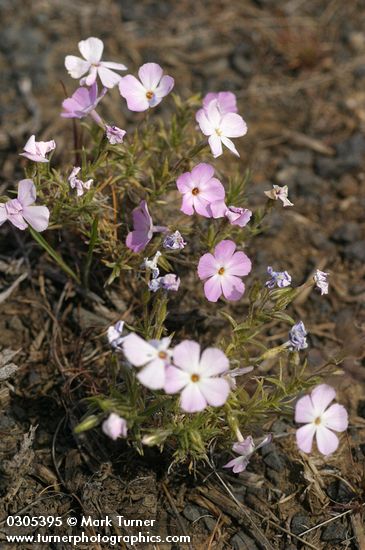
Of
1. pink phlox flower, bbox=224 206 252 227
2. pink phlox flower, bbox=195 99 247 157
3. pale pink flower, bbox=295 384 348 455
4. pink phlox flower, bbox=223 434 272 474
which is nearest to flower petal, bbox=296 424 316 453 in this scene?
pale pink flower, bbox=295 384 348 455

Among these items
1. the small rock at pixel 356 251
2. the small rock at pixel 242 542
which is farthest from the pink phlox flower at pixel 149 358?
the small rock at pixel 356 251

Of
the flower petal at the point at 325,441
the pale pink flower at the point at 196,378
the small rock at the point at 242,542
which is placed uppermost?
the pale pink flower at the point at 196,378

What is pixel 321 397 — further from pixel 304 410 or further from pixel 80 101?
pixel 80 101

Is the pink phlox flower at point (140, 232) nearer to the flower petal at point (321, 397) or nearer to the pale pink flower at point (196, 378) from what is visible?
the pale pink flower at point (196, 378)

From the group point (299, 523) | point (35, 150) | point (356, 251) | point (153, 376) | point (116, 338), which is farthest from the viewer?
point (356, 251)

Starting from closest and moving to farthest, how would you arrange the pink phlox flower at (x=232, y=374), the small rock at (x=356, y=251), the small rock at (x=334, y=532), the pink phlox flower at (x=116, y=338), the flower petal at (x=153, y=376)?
1. the flower petal at (x=153, y=376)
2. the pink phlox flower at (x=116, y=338)
3. the pink phlox flower at (x=232, y=374)
4. the small rock at (x=334, y=532)
5. the small rock at (x=356, y=251)

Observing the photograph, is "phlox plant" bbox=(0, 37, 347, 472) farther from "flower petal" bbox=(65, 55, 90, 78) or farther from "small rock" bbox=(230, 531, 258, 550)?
"small rock" bbox=(230, 531, 258, 550)

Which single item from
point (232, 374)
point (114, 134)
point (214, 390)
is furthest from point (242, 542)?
point (114, 134)
